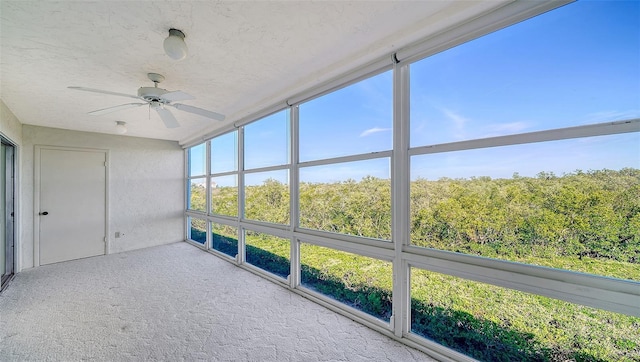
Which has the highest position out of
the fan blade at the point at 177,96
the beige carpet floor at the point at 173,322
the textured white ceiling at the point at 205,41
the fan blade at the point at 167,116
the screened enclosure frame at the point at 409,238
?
the textured white ceiling at the point at 205,41

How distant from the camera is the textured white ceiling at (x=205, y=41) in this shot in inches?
61.0

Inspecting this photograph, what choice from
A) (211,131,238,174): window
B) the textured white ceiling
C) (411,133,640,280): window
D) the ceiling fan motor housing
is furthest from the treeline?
(211,131,238,174): window

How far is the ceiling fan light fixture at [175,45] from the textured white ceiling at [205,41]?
6 centimetres

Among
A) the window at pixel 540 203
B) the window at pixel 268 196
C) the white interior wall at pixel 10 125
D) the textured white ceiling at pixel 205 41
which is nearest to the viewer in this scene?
the window at pixel 540 203

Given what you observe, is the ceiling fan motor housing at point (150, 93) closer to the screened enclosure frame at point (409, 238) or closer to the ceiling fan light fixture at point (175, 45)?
the ceiling fan light fixture at point (175, 45)

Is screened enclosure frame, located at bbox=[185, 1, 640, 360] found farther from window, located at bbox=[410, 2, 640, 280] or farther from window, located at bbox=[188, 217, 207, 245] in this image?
window, located at bbox=[188, 217, 207, 245]

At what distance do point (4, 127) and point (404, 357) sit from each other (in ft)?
17.0

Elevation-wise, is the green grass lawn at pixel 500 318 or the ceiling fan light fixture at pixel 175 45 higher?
the ceiling fan light fixture at pixel 175 45

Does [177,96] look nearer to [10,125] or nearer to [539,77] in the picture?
[539,77]

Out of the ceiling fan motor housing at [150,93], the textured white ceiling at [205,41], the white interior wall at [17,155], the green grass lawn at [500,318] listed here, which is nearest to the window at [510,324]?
the green grass lawn at [500,318]

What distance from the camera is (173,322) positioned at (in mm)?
2314

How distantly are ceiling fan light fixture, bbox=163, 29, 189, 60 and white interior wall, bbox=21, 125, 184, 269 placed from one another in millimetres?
4410

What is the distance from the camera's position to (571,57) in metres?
1.38

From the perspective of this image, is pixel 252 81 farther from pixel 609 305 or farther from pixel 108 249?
pixel 108 249
